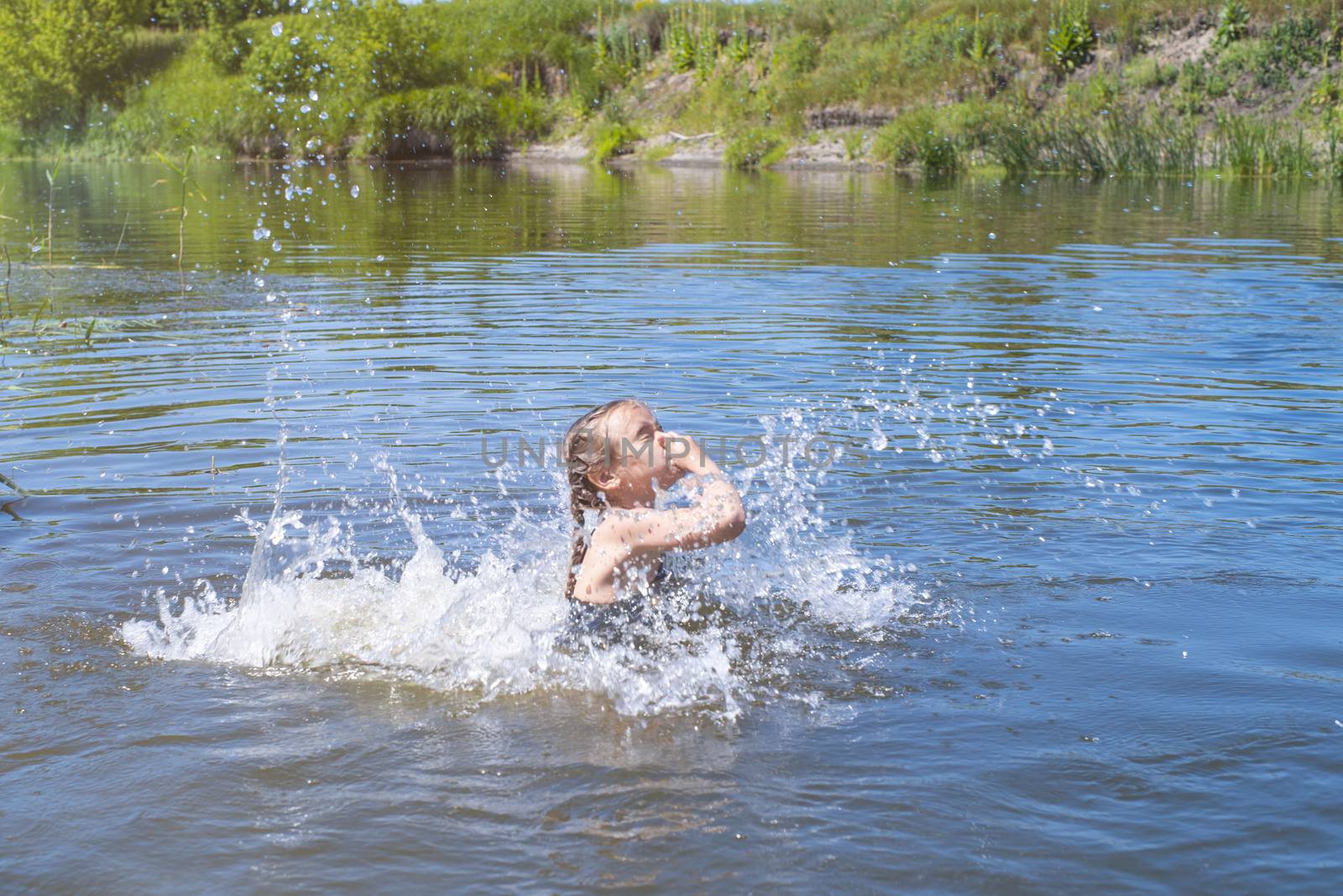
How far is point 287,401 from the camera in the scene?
30.8 ft

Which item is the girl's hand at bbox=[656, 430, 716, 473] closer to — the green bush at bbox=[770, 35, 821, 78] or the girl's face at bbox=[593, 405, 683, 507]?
the girl's face at bbox=[593, 405, 683, 507]

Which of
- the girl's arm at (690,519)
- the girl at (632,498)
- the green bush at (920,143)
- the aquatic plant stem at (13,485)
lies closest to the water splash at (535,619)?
the girl at (632,498)

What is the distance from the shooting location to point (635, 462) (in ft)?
17.0

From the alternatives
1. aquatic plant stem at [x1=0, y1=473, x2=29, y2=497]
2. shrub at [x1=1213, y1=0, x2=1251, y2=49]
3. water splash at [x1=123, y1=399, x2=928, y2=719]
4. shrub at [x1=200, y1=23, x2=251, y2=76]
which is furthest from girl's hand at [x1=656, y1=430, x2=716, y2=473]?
shrub at [x1=200, y1=23, x2=251, y2=76]

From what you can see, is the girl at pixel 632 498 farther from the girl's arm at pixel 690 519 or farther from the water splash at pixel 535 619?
the water splash at pixel 535 619

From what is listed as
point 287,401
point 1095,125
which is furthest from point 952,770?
point 1095,125

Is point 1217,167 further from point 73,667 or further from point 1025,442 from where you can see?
point 73,667

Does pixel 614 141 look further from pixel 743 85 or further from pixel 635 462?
pixel 635 462

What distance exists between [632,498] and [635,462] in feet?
0.73

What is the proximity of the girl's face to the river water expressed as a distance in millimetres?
583

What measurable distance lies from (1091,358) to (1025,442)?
2.90 meters

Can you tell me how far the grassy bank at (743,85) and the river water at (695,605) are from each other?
21.0 metres

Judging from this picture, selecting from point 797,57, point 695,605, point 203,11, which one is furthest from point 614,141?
point 695,605

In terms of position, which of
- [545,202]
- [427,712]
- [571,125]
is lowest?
[427,712]
